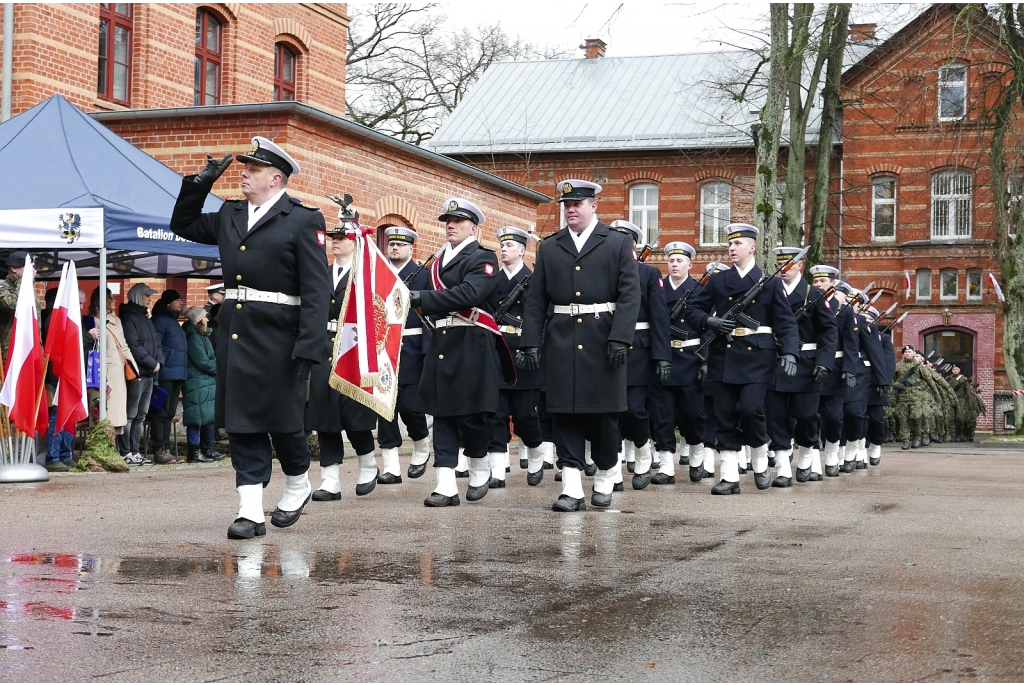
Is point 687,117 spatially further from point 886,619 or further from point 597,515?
point 886,619

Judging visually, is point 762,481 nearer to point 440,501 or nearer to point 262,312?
point 440,501

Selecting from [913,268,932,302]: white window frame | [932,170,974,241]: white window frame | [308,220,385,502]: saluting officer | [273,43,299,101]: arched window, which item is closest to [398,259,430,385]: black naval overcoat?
[308,220,385,502]: saluting officer

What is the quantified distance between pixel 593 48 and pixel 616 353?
135ft

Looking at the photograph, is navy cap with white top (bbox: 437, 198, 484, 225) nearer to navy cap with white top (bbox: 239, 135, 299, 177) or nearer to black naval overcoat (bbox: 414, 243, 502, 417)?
black naval overcoat (bbox: 414, 243, 502, 417)

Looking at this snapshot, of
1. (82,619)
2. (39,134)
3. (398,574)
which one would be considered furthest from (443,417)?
(39,134)

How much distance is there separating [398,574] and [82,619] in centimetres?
160

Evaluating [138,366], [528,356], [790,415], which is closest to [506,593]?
[528,356]

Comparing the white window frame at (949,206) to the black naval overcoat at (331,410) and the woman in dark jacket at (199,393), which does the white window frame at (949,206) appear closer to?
the woman in dark jacket at (199,393)

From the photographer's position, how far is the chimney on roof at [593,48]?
158ft

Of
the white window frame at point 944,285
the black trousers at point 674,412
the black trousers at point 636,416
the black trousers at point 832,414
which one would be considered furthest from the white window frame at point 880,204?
the black trousers at point 636,416

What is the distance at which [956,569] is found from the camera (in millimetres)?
6859

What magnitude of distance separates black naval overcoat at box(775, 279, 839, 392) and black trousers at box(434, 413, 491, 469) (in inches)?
143

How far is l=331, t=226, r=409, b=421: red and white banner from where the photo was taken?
27.2 feet

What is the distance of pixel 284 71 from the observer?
95.2 feet
